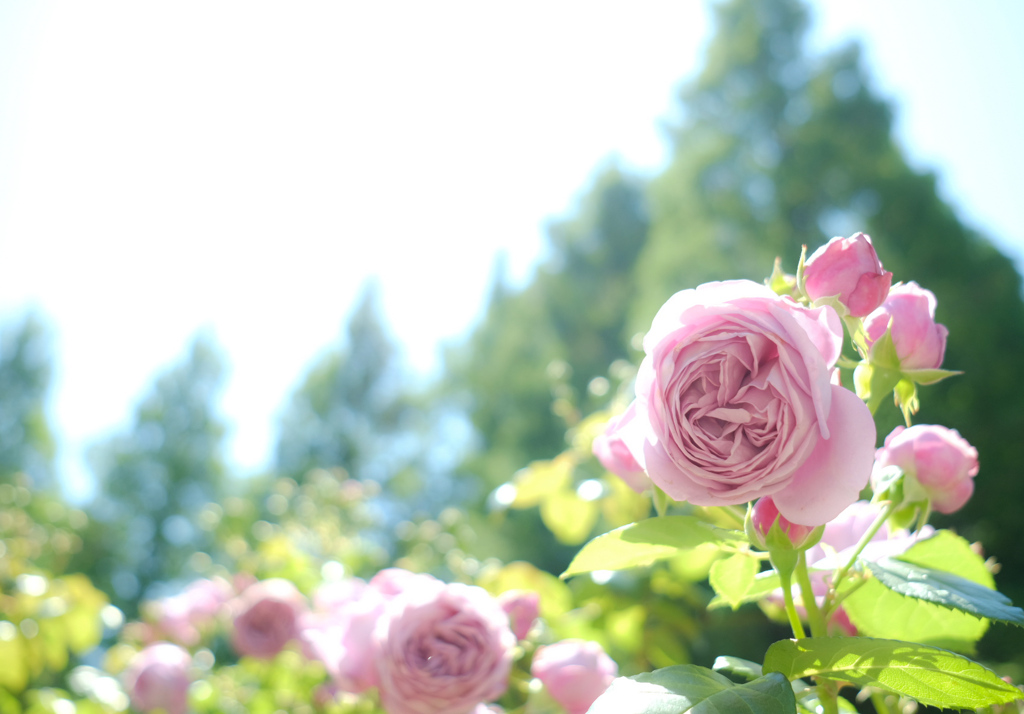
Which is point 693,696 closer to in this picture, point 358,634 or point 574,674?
point 574,674

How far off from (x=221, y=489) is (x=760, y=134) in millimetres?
9442

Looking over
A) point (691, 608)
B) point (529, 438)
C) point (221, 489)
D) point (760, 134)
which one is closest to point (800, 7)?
point (760, 134)

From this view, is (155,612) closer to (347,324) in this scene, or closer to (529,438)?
(529,438)

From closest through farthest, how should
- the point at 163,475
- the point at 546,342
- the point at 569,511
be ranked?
the point at 569,511, the point at 546,342, the point at 163,475

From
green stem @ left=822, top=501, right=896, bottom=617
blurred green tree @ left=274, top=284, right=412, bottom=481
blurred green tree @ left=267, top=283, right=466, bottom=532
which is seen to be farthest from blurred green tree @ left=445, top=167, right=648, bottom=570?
green stem @ left=822, top=501, right=896, bottom=617

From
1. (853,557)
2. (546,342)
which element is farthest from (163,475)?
(853,557)

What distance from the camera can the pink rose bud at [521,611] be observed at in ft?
2.24

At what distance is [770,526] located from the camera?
372mm

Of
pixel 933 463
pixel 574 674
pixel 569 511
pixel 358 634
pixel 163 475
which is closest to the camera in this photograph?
pixel 933 463

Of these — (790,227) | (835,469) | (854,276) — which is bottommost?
(835,469)

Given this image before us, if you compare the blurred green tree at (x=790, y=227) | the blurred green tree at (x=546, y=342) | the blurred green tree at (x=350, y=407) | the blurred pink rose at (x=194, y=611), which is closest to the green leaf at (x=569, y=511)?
the blurred pink rose at (x=194, y=611)

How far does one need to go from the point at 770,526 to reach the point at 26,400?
42.5 ft

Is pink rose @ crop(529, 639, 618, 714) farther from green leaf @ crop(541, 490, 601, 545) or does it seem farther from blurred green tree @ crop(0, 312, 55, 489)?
blurred green tree @ crop(0, 312, 55, 489)

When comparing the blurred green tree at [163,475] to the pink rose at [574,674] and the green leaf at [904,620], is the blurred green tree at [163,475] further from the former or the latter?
the green leaf at [904,620]
